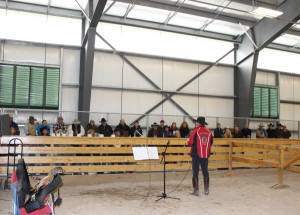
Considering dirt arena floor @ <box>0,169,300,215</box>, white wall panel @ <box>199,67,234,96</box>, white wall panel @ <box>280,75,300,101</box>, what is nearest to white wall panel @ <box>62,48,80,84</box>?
dirt arena floor @ <box>0,169,300,215</box>

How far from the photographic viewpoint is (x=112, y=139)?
7.81 m

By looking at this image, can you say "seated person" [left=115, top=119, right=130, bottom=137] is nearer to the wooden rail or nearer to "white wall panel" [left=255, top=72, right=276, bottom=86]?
the wooden rail

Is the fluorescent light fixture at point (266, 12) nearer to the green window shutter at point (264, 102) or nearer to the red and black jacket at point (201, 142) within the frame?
the red and black jacket at point (201, 142)

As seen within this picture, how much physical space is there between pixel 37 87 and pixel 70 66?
156 centimetres

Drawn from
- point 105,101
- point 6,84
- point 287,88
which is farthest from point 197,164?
point 287,88

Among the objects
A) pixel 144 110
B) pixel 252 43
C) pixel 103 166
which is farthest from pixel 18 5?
pixel 252 43

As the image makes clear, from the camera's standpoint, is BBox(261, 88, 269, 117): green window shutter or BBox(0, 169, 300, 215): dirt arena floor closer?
BBox(0, 169, 300, 215): dirt arena floor

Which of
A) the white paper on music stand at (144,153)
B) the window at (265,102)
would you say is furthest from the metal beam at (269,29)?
the white paper on music stand at (144,153)

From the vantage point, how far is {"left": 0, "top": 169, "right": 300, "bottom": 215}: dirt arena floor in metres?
4.76

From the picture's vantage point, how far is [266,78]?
15031 mm

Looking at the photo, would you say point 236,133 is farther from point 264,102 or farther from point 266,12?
point 266,12

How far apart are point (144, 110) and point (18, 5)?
21.2 ft

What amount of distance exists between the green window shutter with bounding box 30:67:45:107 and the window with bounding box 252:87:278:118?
1007 cm

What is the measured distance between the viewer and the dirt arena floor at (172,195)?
Result: 4762 mm
